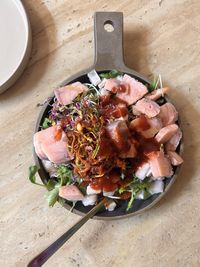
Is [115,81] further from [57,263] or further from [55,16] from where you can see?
[57,263]

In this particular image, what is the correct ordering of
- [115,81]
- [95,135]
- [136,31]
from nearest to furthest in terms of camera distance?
[95,135] → [115,81] → [136,31]

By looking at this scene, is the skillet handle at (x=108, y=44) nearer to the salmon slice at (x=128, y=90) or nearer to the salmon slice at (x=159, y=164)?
the salmon slice at (x=128, y=90)

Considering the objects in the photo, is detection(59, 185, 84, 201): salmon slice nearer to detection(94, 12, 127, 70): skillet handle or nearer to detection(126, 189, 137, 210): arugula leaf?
detection(126, 189, 137, 210): arugula leaf

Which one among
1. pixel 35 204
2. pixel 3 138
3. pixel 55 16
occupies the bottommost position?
pixel 35 204

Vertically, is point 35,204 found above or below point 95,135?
below

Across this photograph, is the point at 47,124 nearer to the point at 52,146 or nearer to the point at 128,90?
the point at 52,146

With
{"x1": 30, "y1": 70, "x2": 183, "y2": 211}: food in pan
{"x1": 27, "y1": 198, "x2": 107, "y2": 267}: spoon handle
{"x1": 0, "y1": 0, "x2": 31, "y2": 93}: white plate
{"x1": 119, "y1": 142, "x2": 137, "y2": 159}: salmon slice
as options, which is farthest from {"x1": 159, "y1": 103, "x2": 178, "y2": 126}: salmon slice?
{"x1": 0, "y1": 0, "x2": 31, "y2": 93}: white plate

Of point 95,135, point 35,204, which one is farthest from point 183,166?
point 35,204
